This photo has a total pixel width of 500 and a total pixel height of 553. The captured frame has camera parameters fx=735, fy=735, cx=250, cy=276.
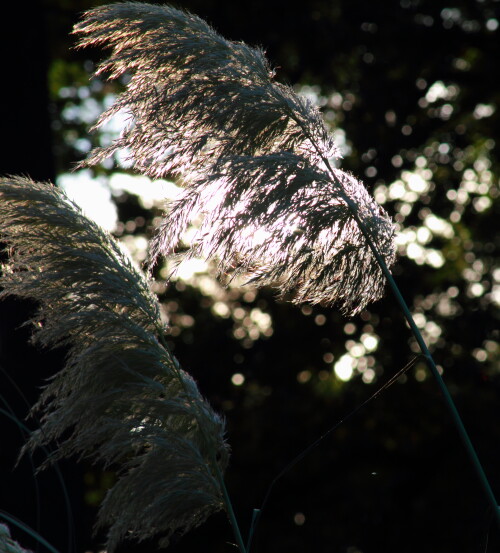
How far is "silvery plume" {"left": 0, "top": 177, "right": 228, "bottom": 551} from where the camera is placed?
81.7 inches

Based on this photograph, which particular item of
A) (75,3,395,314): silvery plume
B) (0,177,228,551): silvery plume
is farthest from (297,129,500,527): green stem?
(0,177,228,551): silvery plume

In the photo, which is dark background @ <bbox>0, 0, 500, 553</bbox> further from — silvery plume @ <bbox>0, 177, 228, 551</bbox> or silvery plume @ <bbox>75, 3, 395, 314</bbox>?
silvery plume @ <bbox>75, 3, 395, 314</bbox>

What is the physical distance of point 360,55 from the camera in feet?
28.2

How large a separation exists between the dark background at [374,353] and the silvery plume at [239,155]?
5.70m

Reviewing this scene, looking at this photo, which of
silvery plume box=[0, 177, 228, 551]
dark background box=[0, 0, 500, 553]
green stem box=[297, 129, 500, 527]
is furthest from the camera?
dark background box=[0, 0, 500, 553]

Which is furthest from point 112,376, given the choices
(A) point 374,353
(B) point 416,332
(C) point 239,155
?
(A) point 374,353

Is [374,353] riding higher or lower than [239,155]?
lower

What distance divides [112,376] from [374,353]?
6.46m

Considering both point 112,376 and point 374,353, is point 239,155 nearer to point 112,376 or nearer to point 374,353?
point 112,376

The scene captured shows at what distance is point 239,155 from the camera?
2.07m

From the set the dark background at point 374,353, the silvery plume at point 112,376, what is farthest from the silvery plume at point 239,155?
the dark background at point 374,353

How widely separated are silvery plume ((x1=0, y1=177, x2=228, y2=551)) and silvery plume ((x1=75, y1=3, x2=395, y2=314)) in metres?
0.19

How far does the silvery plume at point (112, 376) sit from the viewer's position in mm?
2076

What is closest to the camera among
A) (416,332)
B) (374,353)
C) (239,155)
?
(416,332)
